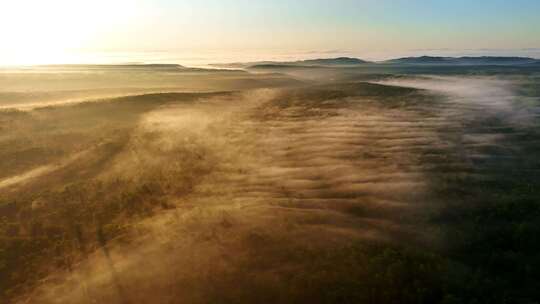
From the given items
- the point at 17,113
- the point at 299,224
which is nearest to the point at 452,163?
the point at 299,224

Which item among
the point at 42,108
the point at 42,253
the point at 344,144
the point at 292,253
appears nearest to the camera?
the point at 292,253

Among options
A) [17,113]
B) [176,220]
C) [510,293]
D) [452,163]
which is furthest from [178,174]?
[17,113]

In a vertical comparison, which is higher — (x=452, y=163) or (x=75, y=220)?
(x=452, y=163)

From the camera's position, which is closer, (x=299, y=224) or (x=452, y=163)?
(x=299, y=224)

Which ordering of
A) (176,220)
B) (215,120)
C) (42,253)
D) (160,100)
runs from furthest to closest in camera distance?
(160,100) → (215,120) → (176,220) → (42,253)

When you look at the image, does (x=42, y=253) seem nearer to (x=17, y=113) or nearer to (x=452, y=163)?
(x=452, y=163)

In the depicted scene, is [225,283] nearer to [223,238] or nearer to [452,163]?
[223,238]
